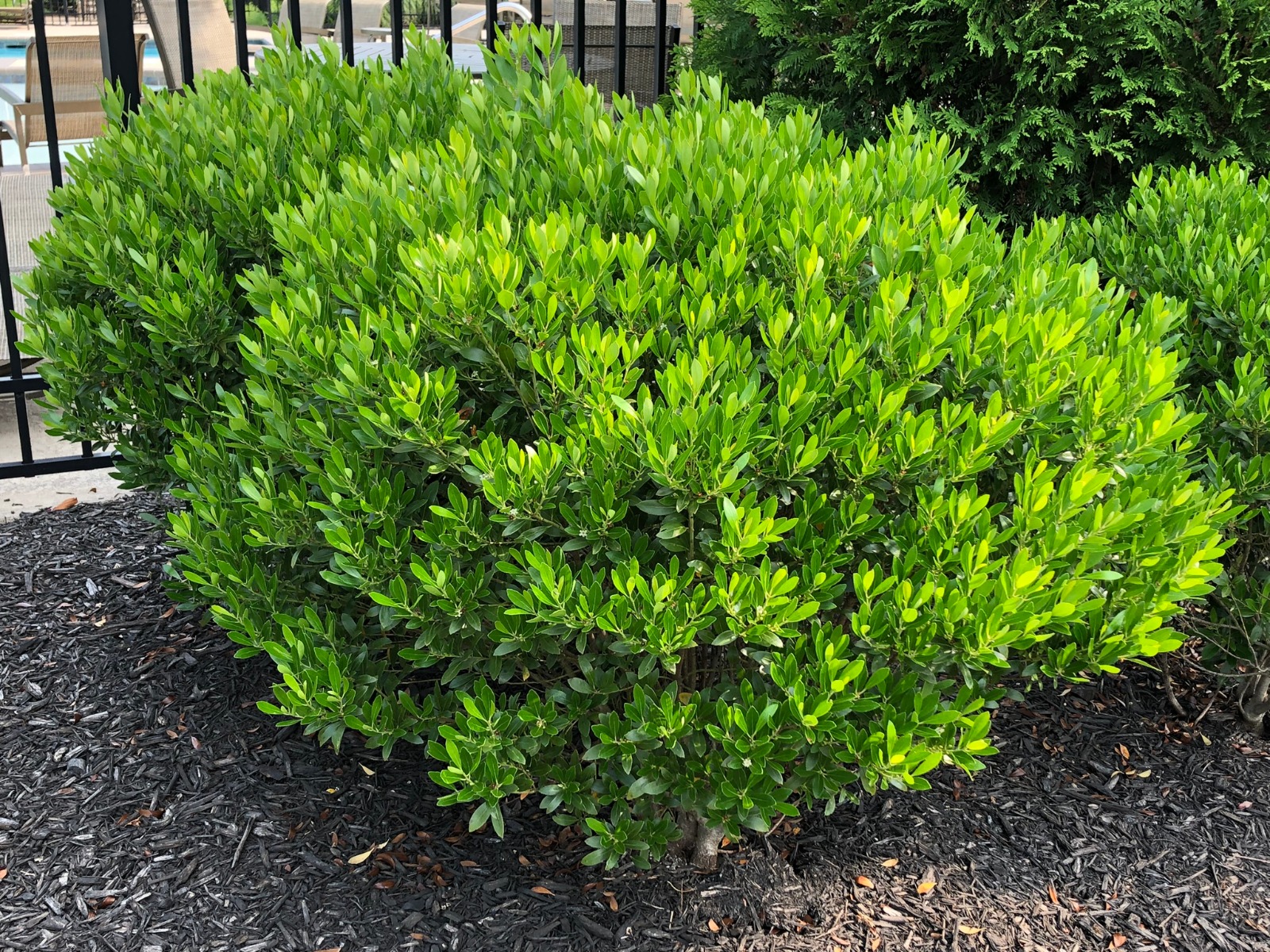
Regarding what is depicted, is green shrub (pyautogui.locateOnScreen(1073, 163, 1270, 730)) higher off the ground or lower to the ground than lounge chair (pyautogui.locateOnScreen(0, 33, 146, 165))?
lower

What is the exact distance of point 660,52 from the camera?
555 centimetres

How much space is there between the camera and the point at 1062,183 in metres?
4.70

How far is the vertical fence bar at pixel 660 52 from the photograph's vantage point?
5.38m

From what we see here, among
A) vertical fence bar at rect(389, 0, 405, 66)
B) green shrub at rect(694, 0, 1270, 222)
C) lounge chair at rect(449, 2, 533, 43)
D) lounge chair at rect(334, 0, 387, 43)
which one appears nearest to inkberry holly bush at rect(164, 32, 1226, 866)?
green shrub at rect(694, 0, 1270, 222)

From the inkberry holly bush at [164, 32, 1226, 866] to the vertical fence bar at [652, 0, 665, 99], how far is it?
121 inches

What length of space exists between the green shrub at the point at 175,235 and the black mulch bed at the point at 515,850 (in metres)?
0.79

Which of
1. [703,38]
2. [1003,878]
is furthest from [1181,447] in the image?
[703,38]

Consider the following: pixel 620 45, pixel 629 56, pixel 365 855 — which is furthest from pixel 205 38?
pixel 365 855

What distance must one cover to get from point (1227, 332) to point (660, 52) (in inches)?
132

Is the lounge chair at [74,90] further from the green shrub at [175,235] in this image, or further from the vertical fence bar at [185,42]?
the green shrub at [175,235]

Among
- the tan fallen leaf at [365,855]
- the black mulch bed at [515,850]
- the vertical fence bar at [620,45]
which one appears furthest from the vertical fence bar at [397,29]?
the tan fallen leaf at [365,855]

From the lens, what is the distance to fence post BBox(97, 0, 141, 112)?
4457mm

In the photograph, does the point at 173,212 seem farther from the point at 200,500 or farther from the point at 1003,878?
the point at 1003,878

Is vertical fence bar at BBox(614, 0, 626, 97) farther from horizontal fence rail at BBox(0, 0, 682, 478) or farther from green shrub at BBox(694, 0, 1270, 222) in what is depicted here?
green shrub at BBox(694, 0, 1270, 222)
